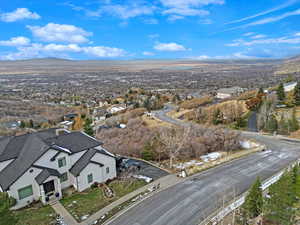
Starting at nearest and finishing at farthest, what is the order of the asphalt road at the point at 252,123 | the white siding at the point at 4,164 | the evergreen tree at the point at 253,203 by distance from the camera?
the evergreen tree at the point at 253,203 < the white siding at the point at 4,164 < the asphalt road at the point at 252,123

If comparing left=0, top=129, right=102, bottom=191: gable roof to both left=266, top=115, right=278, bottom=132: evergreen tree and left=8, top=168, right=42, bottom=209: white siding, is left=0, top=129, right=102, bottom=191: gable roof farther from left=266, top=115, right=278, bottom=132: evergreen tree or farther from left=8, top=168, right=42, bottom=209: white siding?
left=266, top=115, right=278, bottom=132: evergreen tree

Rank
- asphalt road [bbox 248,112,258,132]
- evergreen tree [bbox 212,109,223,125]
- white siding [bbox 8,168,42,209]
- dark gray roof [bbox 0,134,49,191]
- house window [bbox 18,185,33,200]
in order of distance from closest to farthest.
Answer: white siding [bbox 8,168,42,209], dark gray roof [bbox 0,134,49,191], house window [bbox 18,185,33,200], asphalt road [bbox 248,112,258,132], evergreen tree [bbox 212,109,223,125]

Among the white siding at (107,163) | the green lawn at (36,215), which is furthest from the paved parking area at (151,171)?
the green lawn at (36,215)

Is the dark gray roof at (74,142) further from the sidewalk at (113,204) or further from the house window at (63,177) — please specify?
the sidewalk at (113,204)

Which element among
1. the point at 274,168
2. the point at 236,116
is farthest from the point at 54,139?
the point at 236,116

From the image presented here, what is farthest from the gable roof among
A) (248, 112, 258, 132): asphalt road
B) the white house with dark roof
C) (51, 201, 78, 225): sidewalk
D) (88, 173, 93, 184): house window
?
(248, 112, 258, 132): asphalt road

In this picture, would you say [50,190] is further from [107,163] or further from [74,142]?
[107,163]
